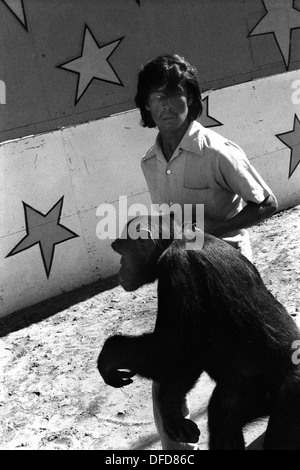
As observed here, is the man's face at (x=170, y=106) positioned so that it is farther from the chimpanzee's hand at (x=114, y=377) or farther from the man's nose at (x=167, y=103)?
the chimpanzee's hand at (x=114, y=377)

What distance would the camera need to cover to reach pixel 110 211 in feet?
20.7

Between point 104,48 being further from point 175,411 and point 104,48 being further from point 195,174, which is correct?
point 175,411

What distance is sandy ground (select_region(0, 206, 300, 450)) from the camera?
14.0 feet

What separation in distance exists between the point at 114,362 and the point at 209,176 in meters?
1.01

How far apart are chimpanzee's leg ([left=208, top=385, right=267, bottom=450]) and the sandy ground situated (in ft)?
2.33

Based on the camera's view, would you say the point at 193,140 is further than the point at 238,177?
Yes

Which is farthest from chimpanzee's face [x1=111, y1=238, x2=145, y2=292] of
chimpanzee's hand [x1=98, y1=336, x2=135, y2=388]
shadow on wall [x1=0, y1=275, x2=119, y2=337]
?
shadow on wall [x1=0, y1=275, x2=119, y2=337]

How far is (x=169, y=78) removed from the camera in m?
3.52

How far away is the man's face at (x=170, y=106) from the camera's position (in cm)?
350

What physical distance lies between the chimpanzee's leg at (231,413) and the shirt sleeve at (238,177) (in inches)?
35.7

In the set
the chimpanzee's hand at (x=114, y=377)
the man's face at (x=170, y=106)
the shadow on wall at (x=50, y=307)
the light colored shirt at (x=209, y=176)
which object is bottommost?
the shadow on wall at (x=50, y=307)

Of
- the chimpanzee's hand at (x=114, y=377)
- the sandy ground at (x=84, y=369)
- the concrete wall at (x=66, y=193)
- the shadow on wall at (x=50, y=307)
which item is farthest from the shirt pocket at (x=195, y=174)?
the shadow on wall at (x=50, y=307)

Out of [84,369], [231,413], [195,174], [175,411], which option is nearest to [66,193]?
[84,369]
